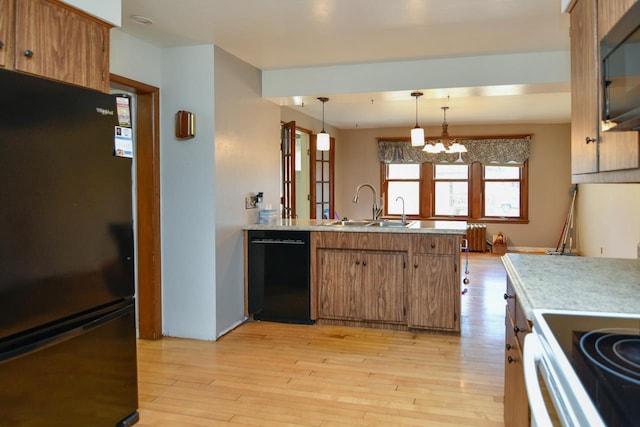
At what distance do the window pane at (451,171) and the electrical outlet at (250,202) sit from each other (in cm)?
556

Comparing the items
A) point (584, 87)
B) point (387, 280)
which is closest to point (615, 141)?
point (584, 87)

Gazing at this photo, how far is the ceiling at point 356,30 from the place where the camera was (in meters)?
2.82

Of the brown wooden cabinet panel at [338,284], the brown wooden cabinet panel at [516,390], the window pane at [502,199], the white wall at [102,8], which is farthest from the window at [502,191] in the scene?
the white wall at [102,8]

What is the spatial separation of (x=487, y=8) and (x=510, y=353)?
81.7 inches

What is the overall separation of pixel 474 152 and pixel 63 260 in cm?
798

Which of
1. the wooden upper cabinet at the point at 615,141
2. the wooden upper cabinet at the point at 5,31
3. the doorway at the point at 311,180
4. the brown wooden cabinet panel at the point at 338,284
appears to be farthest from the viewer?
the doorway at the point at 311,180

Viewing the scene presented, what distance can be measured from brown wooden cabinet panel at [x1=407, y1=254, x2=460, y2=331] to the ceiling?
1.50m

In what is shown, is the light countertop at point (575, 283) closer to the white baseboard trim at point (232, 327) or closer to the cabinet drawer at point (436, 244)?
the cabinet drawer at point (436, 244)

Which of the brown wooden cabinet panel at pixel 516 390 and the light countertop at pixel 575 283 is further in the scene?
the brown wooden cabinet panel at pixel 516 390

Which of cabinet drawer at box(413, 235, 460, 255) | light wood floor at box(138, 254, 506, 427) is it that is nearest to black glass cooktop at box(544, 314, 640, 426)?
light wood floor at box(138, 254, 506, 427)

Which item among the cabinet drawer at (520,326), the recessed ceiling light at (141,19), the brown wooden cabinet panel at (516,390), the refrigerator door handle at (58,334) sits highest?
the recessed ceiling light at (141,19)

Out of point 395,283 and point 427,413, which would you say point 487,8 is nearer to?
point 395,283

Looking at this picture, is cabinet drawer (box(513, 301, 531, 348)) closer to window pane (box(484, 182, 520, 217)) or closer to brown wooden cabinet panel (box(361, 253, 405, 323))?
brown wooden cabinet panel (box(361, 253, 405, 323))

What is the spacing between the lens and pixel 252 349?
11.4 feet
